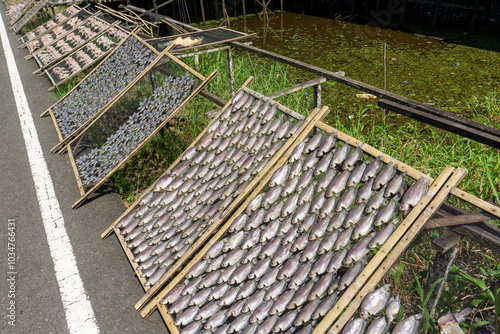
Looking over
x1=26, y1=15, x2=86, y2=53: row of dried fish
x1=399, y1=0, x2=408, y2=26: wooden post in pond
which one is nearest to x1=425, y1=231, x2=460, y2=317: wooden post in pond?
x1=26, y1=15, x2=86, y2=53: row of dried fish

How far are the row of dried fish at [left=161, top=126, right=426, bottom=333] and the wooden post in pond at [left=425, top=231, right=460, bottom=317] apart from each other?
11.4 inches

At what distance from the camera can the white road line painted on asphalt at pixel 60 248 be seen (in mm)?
3158

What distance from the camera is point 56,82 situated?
7.75m

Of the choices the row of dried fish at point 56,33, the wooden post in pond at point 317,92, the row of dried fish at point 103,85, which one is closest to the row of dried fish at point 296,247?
the wooden post in pond at point 317,92

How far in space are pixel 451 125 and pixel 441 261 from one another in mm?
1003

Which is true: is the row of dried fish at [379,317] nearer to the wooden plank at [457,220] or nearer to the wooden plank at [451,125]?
the wooden plank at [457,220]

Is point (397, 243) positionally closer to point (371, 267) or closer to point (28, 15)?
point (371, 267)

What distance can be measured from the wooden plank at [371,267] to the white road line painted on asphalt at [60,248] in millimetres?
2055

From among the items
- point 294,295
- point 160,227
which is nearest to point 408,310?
point 294,295

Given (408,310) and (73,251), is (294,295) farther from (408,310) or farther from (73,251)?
(73,251)

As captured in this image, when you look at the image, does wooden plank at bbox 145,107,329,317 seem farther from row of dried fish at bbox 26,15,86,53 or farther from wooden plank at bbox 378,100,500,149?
row of dried fish at bbox 26,15,86,53

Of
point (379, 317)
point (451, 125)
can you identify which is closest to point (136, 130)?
point (451, 125)

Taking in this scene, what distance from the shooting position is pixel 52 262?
12.2ft

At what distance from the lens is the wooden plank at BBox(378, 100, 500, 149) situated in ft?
8.20
